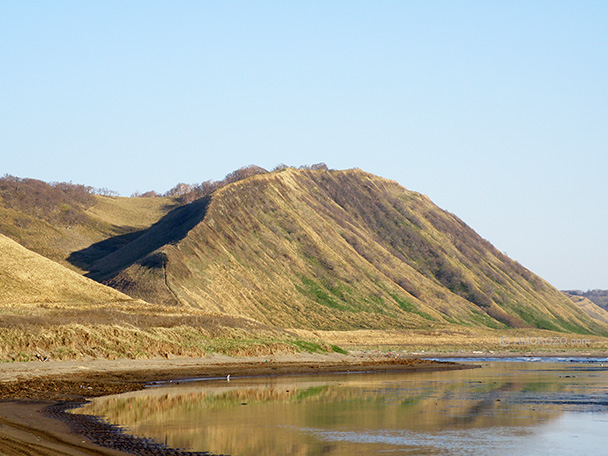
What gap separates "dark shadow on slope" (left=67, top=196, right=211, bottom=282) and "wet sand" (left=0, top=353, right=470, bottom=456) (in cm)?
5680

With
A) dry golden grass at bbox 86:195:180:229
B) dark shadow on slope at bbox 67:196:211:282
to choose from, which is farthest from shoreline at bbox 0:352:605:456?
dry golden grass at bbox 86:195:180:229

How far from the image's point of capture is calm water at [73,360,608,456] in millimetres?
20609

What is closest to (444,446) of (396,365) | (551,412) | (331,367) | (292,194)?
(551,412)

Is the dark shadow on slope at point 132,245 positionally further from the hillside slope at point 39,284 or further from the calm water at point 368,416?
the calm water at point 368,416

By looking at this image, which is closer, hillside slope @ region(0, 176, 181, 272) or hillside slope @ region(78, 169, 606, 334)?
hillside slope @ region(78, 169, 606, 334)

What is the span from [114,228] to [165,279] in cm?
4881

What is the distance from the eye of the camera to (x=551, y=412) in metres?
28.9

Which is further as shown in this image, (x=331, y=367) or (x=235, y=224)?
(x=235, y=224)

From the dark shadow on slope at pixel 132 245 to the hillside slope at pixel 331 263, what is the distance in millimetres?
409

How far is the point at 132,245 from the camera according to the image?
124 meters

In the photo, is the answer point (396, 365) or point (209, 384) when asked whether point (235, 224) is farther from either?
point (209, 384)

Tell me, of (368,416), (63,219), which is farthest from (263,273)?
(368,416)

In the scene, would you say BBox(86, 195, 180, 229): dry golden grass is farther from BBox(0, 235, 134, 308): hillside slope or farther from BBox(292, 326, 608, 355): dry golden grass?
BBox(0, 235, 134, 308): hillside slope

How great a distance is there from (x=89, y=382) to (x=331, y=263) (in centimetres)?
9422
